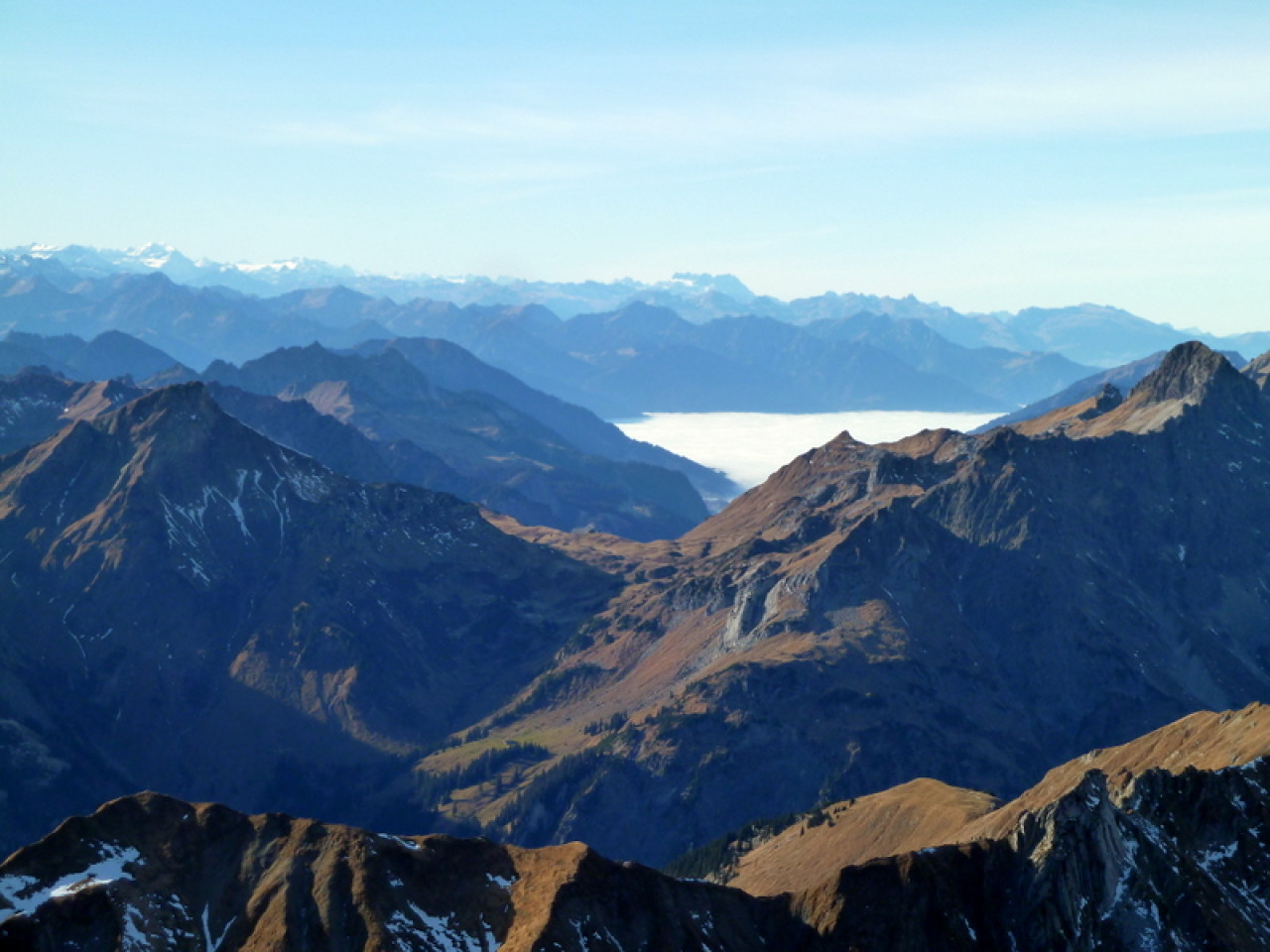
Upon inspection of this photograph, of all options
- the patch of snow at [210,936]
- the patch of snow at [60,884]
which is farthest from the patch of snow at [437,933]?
the patch of snow at [60,884]

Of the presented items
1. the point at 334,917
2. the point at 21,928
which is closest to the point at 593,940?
the point at 334,917

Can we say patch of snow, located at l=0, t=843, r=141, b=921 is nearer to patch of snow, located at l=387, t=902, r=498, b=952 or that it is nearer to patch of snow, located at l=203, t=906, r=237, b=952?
patch of snow, located at l=203, t=906, r=237, b=952

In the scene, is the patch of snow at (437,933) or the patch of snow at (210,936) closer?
the patch of snow at (437,933)

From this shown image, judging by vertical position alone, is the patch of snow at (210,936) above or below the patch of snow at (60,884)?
below

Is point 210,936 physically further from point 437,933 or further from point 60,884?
point 437,933

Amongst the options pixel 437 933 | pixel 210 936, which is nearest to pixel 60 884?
pixel 210 936

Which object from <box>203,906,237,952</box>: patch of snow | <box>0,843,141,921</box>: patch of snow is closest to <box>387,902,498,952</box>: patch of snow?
<box>203,906,237,952</box>: patch of snow

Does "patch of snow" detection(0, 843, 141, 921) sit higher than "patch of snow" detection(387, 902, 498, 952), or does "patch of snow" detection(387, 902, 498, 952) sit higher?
"patch of snow" detection(0, 843, 141, 921)

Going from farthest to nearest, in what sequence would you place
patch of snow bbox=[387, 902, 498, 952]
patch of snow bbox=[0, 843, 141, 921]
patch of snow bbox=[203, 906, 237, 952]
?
patch of snow bbox=[203, 906, 237, 952], patch of snow bbox=[387, 902, 498, 952], patch of snow bbox=[0, 843, 141, 921]

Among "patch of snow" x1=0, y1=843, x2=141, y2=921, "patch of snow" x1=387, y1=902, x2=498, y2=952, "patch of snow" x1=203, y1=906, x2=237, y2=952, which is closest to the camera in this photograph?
"patch of snow" x1=0, y1=843, x2=141, y2=921

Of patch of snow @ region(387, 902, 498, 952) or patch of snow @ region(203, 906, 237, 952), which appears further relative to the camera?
patch of snow @ region(203, 906, 237, 952)

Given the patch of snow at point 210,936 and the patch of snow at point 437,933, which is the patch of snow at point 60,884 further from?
the patch of snow at point 437,933
